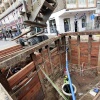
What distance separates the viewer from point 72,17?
13.0 meters

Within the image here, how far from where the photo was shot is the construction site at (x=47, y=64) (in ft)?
9.77

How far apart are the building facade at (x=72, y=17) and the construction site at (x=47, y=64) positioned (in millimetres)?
6786

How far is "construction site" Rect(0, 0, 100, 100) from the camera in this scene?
298 centimetres

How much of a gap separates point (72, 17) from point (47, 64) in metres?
10.7

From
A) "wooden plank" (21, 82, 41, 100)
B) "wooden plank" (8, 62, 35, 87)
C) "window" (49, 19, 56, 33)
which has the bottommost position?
"wooden plank" (21, 82, 41, 100)

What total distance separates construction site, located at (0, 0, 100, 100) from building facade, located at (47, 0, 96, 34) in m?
6.79

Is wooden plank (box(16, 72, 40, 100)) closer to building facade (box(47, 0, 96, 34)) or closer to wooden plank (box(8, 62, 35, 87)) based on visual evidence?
wooden plank (box(8, 62, 35, 87))

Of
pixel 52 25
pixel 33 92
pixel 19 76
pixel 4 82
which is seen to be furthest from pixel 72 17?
pixel 4 82

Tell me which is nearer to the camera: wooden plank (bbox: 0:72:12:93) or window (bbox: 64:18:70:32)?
wooden plank (bbox: 0:72:12:93)

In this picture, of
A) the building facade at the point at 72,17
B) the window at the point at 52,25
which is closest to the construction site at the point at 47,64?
the building facade at the point at 72,17

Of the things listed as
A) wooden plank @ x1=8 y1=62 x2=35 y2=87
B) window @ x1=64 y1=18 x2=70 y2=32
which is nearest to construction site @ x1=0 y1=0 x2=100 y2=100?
wooden plank @ x1=8 y1=62 x2=35 y2=87

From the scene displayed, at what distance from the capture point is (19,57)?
2818mm

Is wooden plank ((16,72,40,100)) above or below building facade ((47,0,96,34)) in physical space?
below

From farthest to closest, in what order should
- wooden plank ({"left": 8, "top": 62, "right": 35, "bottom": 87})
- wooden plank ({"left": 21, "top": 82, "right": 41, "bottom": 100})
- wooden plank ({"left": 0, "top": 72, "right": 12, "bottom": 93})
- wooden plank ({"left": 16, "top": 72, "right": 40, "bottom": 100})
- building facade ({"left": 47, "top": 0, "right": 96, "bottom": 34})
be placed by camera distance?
building facade ({"left": 47, "top": 0, "right": 96, "bottom": 34}) < wooden plank ({"left": 21, "top": 82, "right": 41, "bottom": 100}) < wooden plank ({"left": 16, "top": 72, "right": 40, "bottom": 100}) < wooden plank ({"left": 8, "top": 62, "right": 35, "bottom": 87}) < wooden plank ({"left": 0, "top": 72, "right": 12, "bottom": 93})
